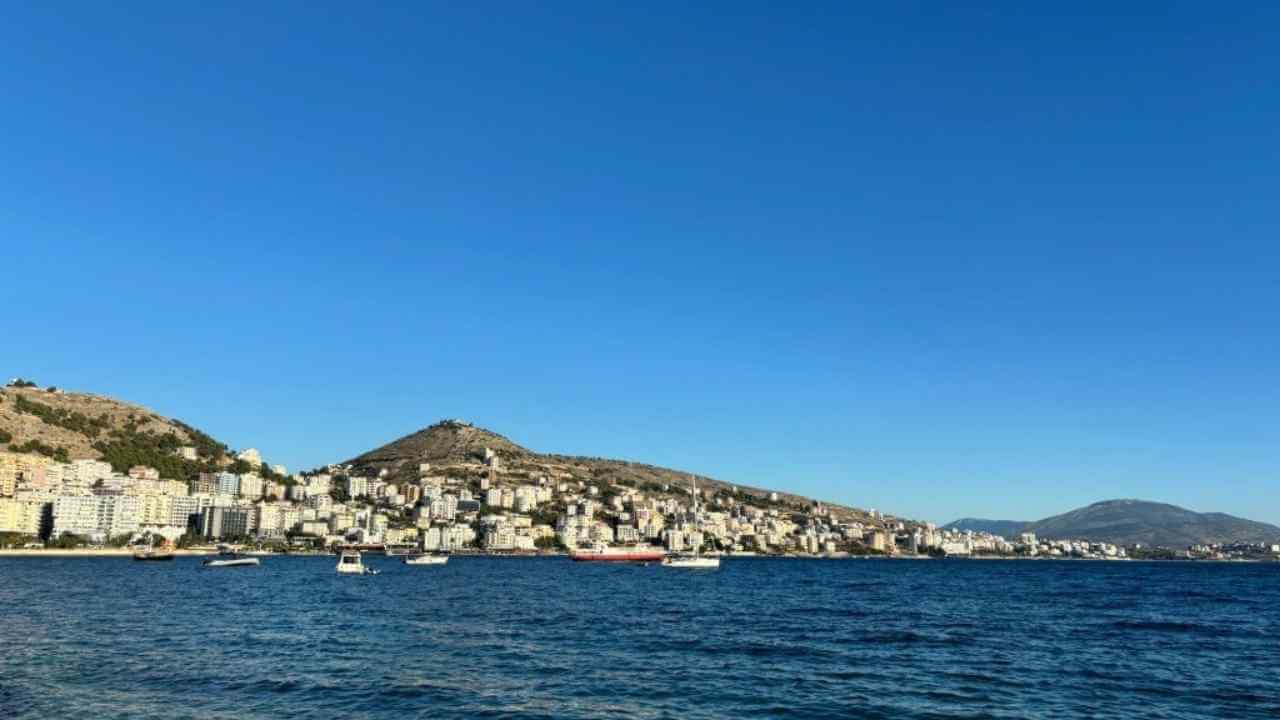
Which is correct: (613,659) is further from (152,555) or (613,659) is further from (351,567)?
(152,555)

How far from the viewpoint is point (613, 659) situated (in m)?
39.7

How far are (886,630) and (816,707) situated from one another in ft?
84.8

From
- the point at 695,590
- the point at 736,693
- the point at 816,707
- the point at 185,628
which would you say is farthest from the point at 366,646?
the point at 695,590

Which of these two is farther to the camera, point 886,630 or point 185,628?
point 886,630

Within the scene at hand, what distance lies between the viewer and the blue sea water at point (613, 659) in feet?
96.2

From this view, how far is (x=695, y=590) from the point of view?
3910 inches

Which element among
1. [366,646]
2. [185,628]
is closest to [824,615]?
[366,646]

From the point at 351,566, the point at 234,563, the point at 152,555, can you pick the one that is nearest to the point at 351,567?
the point at 351,566

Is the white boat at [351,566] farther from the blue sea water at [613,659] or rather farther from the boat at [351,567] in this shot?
the blue sea water at [613,659]

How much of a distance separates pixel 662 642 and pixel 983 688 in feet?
58.0

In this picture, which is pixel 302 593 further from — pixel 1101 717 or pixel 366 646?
pixel 1101 717

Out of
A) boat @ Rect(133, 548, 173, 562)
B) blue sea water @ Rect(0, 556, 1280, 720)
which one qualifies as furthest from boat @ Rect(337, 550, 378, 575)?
boat @ Rect(133, 548, 173, 562)

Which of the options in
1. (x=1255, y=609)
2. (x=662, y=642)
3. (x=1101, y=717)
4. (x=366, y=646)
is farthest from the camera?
(x=1255, y=609)

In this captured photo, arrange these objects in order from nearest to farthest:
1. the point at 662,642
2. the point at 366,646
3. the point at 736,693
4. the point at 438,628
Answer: the point at 736,693, the point at 366,646, the point at 662,642, the point at 438,628
